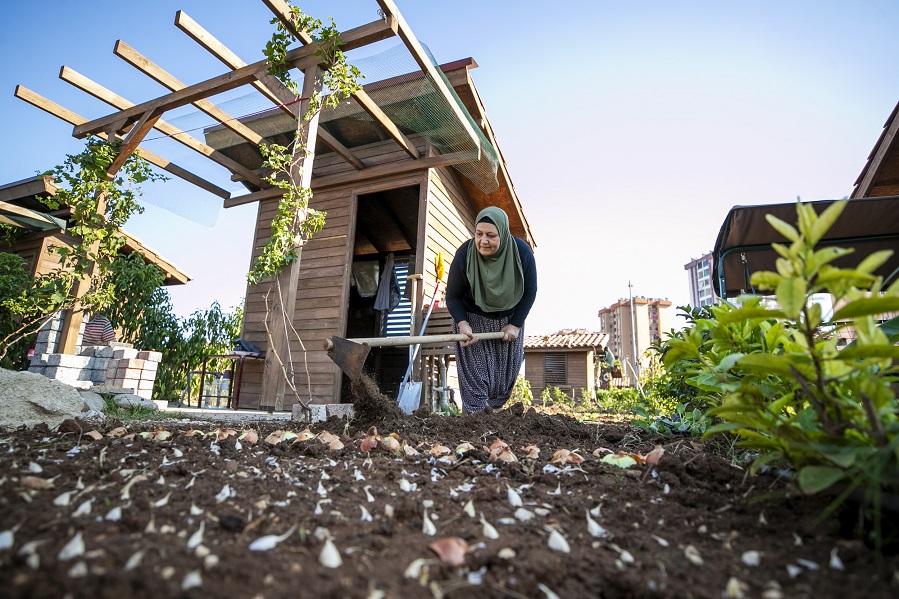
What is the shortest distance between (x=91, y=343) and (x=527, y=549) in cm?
650

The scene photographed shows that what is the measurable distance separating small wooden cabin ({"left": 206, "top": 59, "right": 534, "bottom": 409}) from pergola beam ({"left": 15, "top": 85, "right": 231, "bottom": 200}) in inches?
12.7

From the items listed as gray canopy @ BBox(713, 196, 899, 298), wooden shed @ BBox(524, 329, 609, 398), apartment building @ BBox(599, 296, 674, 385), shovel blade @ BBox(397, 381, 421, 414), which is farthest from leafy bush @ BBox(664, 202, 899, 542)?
apartment building @ BBox(599, 296, 674, 385)

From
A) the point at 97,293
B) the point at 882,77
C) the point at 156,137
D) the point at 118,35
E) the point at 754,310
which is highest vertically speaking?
the point at 882,77

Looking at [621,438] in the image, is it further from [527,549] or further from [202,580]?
[202,580]

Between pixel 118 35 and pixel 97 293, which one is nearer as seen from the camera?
pixel 118 35

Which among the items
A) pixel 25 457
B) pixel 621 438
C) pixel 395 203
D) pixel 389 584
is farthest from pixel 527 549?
pixel 395 203

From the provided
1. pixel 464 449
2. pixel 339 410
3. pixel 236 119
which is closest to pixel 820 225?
pixel 464 449

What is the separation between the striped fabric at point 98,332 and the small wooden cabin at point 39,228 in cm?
147

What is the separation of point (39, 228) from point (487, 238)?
7.84 m

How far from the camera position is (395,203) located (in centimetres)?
757

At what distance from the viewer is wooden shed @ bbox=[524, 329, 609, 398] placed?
14594 millimetres

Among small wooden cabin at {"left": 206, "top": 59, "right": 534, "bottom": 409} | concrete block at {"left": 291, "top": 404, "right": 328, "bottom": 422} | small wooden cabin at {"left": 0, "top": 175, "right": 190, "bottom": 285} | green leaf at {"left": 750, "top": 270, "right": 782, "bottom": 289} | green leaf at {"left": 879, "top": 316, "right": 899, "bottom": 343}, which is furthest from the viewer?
small wooden cabin at {"left": 0, "top": 175, "right": 190, "bottom": 285}

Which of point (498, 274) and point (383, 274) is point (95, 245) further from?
point (498, 274)

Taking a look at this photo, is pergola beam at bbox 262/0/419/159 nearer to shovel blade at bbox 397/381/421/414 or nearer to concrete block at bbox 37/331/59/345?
shovel blade at bbox 397/381/421/414
